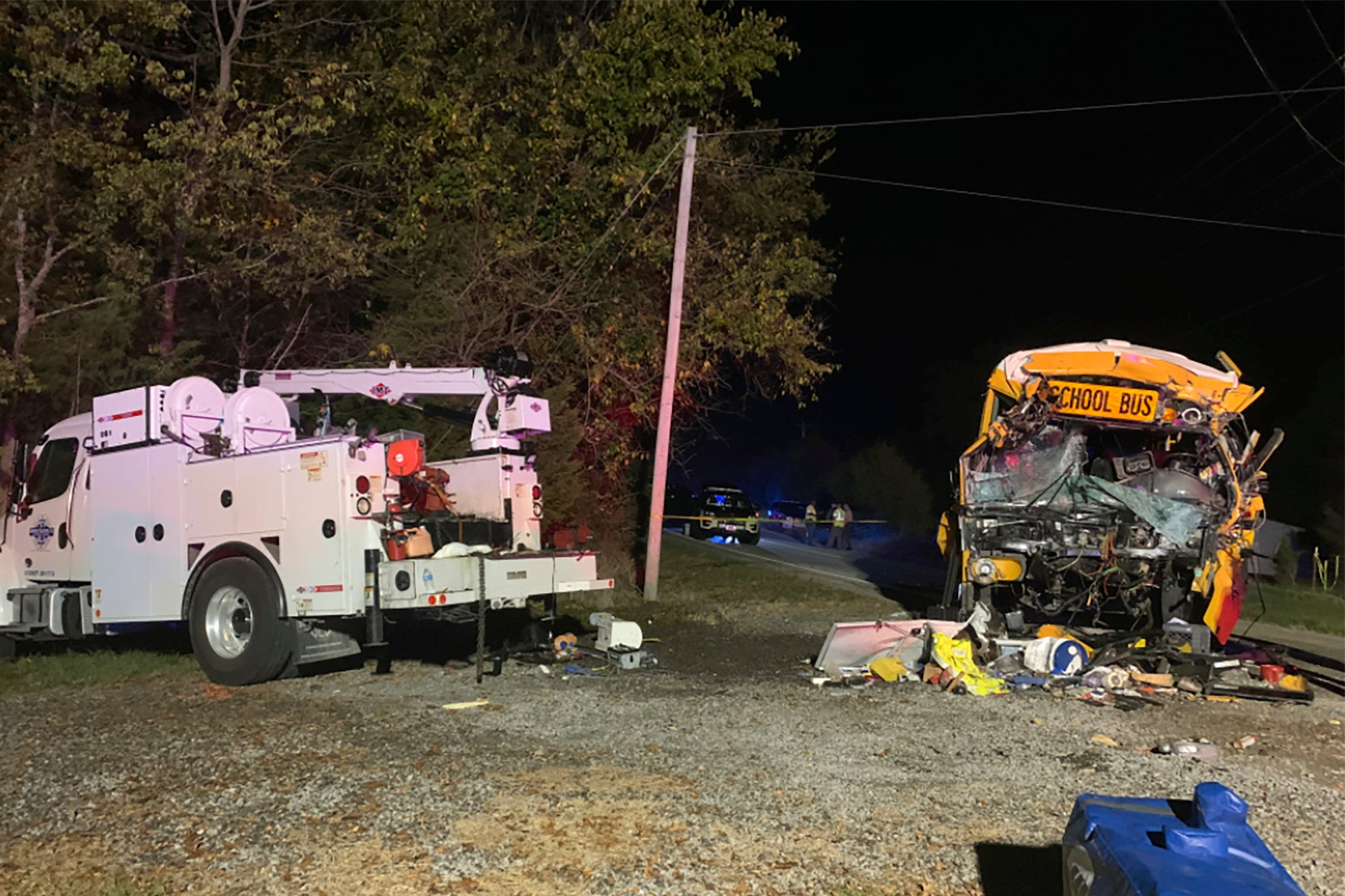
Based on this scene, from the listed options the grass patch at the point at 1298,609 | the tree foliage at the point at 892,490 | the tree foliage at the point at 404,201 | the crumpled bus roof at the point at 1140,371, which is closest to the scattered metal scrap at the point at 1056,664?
the crumpled bus roof at the point at 1140,371

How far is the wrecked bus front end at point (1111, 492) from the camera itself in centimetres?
1005

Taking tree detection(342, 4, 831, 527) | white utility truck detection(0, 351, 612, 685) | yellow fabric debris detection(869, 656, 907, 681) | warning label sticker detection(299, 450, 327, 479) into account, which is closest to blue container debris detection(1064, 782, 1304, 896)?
yellow fabric debris detection(869, 656, 907, 681)

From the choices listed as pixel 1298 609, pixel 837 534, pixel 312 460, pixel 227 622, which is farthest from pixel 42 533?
pixel 837 534

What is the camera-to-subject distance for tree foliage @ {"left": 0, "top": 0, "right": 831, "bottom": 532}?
13.0m

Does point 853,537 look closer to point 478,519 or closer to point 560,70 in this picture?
point 560,70

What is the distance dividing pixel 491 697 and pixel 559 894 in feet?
14.3

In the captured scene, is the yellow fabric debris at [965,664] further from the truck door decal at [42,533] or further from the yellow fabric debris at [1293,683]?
the truck door decal at [42,533]

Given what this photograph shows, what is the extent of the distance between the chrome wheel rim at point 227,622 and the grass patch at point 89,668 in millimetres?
779

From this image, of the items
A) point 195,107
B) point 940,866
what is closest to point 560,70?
point 195,107

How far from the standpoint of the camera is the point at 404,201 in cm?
1736

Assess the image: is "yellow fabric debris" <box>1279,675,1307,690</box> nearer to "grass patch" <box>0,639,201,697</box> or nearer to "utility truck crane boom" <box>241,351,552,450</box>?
"utility truck crane boom" <box>241,351,552,450</box>

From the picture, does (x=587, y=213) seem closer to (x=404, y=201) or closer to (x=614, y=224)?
(x=614, y=224)

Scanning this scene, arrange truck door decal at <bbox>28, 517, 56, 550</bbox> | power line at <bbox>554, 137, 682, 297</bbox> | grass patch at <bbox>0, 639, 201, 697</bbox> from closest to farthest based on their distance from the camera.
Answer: grass patch at <bbox>0, 639, 201, 697</bbox>, truck door decal at <bbox>28, 517, 56, 550</bbox>, power line at <bbox>554, 137, 682, 297</bbox>

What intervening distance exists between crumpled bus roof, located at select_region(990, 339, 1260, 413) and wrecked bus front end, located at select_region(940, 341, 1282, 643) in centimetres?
1
